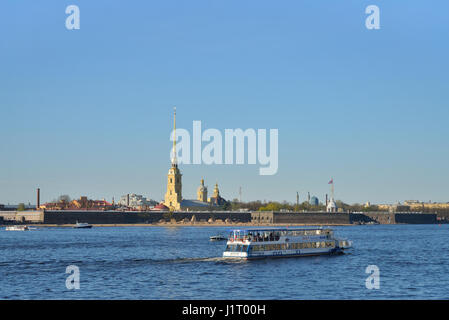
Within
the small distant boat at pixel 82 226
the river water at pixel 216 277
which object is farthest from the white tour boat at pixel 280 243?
the small distant boat at pixel 82 226

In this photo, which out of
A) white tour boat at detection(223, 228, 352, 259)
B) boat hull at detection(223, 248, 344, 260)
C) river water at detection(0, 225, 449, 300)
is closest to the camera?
river water at detection(0, 225, 449, 300)

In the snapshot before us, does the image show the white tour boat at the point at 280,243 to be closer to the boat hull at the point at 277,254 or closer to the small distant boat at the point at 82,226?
the boat hull at the point at 277,254

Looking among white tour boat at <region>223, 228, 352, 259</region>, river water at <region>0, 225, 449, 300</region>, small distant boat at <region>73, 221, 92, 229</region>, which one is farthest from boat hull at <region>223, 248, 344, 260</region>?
small distant boat at <region>73, 221, 92, 229</region>

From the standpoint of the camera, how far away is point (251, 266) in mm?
59031

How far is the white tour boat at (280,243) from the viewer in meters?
64.8

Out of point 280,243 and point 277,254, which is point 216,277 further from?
point 280,243

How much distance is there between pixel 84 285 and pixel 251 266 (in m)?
18.1

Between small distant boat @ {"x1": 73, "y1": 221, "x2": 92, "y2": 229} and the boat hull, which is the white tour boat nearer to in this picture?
the boat hull

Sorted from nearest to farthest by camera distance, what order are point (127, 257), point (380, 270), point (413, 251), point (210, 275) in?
point (210, 275), point (380, 270), point (127, 257), point (413, 251)

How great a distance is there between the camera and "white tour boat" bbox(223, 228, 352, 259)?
213 feet
